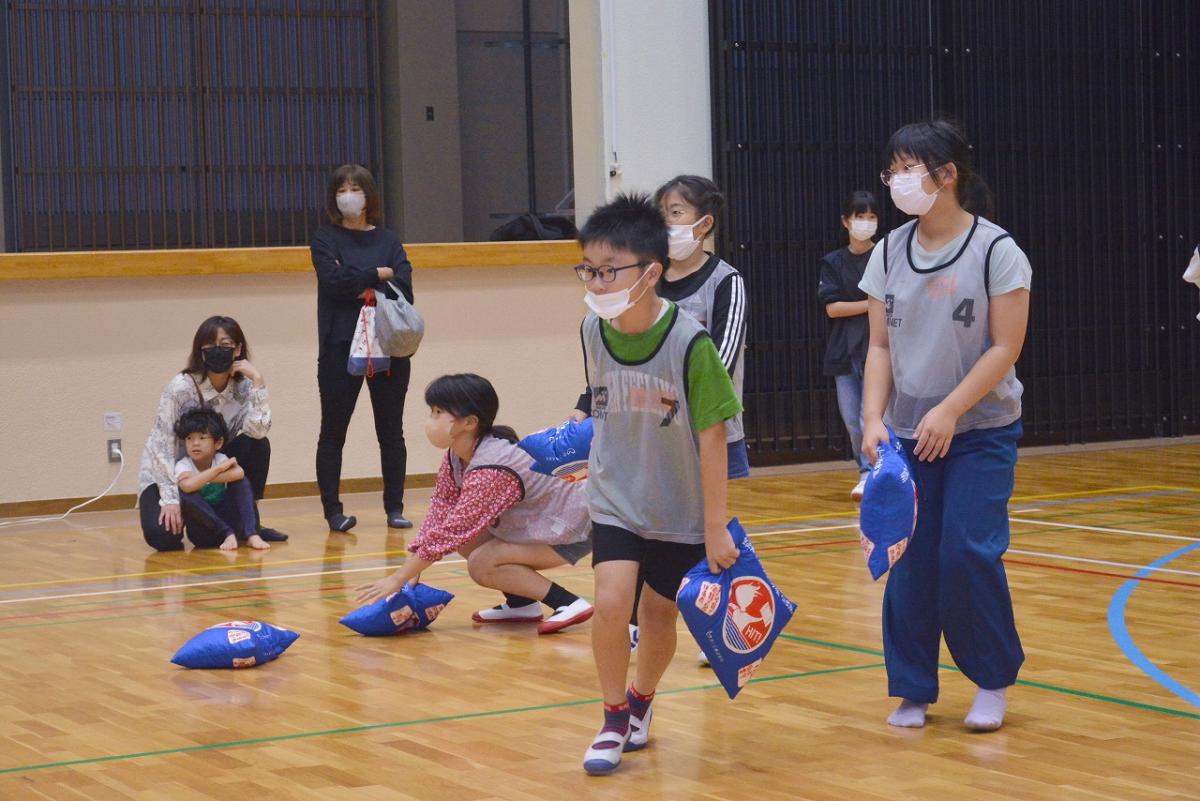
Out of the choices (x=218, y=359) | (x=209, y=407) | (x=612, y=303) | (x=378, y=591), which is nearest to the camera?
(x=612, y=303)

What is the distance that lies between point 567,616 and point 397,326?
8.70 feet

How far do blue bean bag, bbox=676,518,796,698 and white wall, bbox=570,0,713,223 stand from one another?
6178 mm

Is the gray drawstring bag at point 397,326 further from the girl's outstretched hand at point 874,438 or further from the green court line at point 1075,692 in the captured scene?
the girl's outstretched hand at point 874,438

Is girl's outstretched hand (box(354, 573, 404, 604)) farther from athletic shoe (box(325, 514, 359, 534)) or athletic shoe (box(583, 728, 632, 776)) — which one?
athletic shoe (box(325, 514, 359, 534))

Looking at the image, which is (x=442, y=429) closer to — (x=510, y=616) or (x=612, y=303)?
(x=510, y=616)

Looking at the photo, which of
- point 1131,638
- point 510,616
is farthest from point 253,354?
point 1131,638

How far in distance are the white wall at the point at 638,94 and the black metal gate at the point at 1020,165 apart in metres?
0.14

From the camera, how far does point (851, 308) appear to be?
809 cm

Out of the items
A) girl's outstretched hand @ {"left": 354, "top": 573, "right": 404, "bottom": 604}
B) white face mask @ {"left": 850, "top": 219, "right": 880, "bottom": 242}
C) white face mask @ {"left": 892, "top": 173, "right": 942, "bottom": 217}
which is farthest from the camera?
white face mask @ {"left": 850, "top": 219, "right": 880, "bottom": 242}

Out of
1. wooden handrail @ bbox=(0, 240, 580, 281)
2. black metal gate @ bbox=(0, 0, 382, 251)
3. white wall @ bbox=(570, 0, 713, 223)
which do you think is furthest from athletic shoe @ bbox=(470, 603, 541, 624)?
black metal gate @ bbox=(0, 0, 382, 251)

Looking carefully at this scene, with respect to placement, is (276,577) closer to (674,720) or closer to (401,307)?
(401,307)

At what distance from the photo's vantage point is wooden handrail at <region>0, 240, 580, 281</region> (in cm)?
837

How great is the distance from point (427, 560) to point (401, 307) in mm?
2939

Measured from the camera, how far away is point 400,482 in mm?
7859
